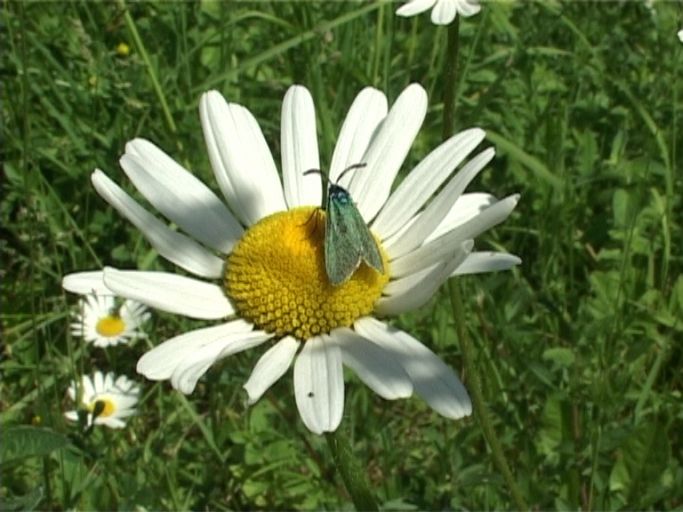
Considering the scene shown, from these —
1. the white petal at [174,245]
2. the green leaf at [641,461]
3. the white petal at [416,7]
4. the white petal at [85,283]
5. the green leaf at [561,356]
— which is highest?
the white petal at [416,7]

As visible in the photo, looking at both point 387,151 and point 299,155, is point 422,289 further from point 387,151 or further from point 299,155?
point 299,155

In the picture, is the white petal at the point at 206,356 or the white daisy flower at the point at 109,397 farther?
the white daisy flower at the point at 109,397

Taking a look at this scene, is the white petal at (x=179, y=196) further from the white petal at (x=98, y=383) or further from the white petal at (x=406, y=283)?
the white petal at (x=98, y=383)

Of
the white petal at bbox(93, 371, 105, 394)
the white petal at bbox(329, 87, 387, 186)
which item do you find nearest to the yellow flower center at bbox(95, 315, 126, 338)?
the white petal at bbox(93, 371, 105, 394)

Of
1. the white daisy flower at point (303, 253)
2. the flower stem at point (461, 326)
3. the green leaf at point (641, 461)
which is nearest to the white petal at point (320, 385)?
the white daisy flower at point (303, 253)

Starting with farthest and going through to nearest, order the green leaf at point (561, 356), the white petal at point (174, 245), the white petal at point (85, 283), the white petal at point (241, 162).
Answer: the green leaf at point (561, 356)
the white petal at point (241, 162)
the white petal at point (174, 245)
the white petal at point (85, 283)

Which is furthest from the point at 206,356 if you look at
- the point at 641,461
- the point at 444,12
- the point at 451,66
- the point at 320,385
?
the point at 641,461

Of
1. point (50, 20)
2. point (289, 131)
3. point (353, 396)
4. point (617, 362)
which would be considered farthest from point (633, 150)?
point (50, 20)
